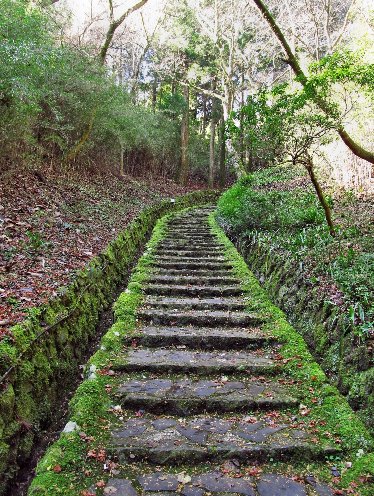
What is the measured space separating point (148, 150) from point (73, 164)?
7328mm

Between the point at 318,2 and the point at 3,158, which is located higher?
the point at 318,2

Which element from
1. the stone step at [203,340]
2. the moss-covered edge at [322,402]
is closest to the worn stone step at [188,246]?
the moss-covered edge at [322,402]

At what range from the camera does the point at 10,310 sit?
403cm

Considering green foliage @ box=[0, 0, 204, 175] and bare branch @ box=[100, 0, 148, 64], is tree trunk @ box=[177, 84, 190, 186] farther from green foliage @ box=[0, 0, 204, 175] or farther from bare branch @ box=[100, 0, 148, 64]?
bare branch @ box=[100, 0, 148, 64]

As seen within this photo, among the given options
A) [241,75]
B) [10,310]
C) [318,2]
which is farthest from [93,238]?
[241,75]

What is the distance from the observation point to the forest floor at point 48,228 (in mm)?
4668

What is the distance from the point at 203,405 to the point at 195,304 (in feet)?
7.45

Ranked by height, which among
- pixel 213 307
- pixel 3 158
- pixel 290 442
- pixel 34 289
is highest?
pixel 3 158

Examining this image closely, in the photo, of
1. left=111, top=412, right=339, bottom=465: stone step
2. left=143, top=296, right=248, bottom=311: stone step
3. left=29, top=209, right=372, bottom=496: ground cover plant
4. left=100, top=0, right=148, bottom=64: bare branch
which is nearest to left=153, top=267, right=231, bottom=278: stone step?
left=143, top=296, right=248, bottom=311: stone step

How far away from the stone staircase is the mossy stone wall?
20.1 inches

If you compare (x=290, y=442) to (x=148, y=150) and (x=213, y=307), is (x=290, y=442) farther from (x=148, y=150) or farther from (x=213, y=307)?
(x=148, y=150)

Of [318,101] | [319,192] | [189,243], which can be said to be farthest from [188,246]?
[318,101]

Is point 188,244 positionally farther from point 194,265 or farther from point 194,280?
point 194,280

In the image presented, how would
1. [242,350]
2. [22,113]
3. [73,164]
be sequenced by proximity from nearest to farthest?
[242,350] < [22,113] < [73,164]
